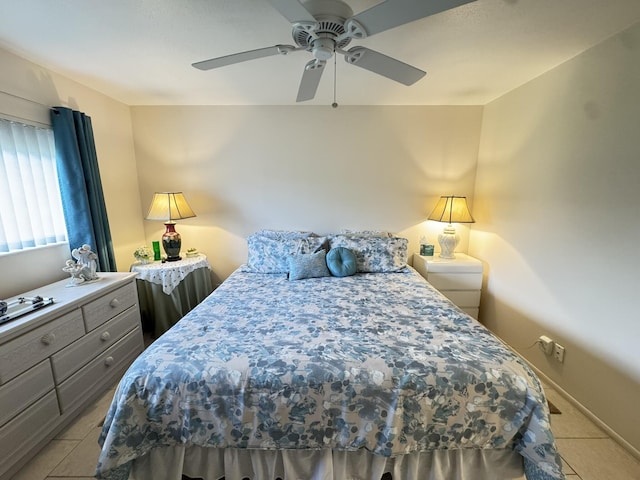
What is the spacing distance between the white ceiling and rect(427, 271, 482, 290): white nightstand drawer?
170 centimetres

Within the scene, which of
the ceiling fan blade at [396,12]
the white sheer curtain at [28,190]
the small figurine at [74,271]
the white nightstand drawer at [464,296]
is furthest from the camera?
the white nightstand drawer at [464,296]

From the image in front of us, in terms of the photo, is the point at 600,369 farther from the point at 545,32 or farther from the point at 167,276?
the point at 167,276

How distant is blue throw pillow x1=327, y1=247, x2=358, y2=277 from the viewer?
244 cm

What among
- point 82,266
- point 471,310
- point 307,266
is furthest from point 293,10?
point 471,310

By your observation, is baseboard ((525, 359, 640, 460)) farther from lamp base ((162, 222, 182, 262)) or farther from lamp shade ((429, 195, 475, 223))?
lamp base ((162, 222, 182, 262))

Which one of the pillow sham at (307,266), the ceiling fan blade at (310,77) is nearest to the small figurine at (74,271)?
the pillow sham at (307,266)

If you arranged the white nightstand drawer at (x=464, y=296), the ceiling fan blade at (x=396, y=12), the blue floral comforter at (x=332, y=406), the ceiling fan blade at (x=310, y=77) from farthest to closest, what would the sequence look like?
1. the white nightstand drawer at (x=464, y=296)
2. the ceiling fan blade at (x=310, y=77)
3. the blue floral comforter at (x=332, y=406)
4. the ceiling fan blade at (x=396, y=12)

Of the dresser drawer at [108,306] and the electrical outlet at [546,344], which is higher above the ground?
the dresser drawer at [108,306]

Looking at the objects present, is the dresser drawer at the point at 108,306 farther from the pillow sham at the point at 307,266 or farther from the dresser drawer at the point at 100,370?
the pillow sham at the point at 307,266

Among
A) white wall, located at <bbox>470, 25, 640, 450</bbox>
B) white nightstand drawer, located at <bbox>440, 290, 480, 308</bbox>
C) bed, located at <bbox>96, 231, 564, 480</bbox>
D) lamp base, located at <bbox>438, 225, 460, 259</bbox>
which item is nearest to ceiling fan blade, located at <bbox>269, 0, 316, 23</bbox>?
bed, located at <bbox>96, 231, 564, 480</bbox>

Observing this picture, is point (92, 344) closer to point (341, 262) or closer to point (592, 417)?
point (341, 262)

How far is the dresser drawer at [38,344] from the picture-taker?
1.34 meters

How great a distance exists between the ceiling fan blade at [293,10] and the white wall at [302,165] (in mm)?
1804

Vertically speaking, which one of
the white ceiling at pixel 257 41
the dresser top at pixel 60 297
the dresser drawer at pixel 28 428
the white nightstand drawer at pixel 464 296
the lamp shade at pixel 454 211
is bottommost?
the dresser drawer at pixel 28 428
